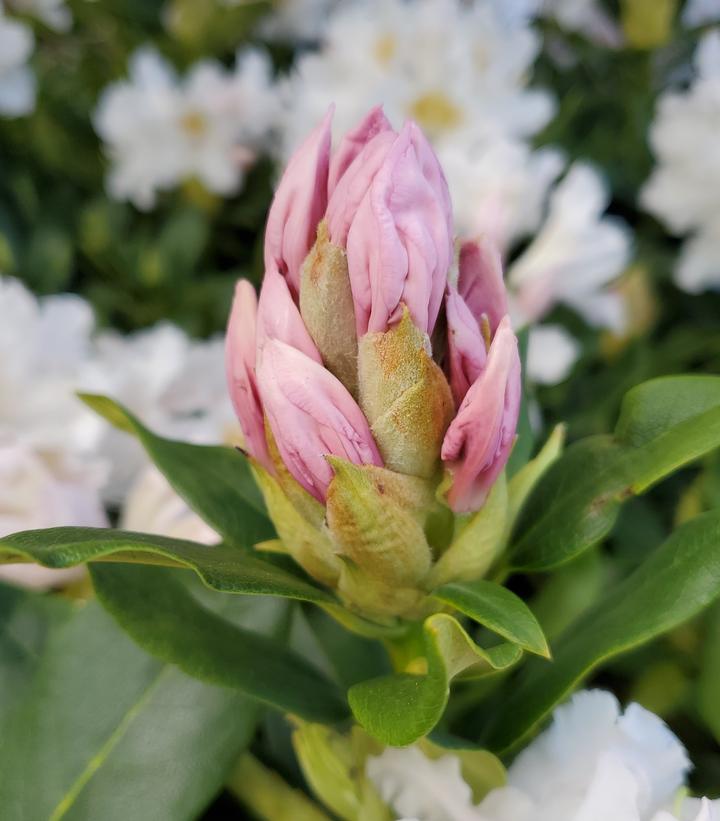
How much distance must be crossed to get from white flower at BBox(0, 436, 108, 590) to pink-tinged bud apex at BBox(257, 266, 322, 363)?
8.8 inches

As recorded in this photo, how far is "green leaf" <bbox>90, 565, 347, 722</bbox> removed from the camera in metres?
0.38

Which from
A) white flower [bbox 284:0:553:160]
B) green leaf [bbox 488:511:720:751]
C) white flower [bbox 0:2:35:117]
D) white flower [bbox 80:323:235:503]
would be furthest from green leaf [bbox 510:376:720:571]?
white flower [bbox 0:2:35:117]

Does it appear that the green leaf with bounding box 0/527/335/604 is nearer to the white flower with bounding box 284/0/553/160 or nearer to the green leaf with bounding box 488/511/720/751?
the green leaf with bounding box 488/511/720/751

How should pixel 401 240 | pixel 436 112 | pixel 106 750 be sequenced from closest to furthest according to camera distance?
pixel 401 240
pixel 106 750
pixel 436 112

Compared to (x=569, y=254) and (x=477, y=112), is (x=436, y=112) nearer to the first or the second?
(x=477, y=112)

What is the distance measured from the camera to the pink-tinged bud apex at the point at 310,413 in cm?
32

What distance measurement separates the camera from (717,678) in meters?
0.50

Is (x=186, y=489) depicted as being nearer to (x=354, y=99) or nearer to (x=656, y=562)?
(x=656, y=562)

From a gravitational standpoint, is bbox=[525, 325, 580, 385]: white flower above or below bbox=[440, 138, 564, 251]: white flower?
below

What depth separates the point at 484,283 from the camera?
36 cm

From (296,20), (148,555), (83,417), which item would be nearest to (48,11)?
(296,20)

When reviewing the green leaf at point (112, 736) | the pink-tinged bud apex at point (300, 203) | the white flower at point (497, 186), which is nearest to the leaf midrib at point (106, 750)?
the green leaf at point (112, 736)

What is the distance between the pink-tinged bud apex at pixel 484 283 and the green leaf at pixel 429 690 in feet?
0.39

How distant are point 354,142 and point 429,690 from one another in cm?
20
